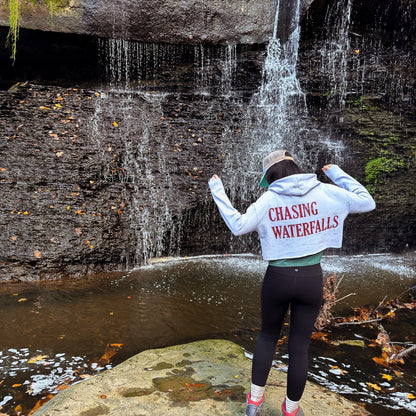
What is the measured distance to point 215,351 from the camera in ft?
12.3

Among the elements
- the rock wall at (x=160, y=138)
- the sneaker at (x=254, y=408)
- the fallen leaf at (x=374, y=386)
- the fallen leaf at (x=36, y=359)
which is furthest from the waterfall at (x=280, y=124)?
the sneaker at (x=254, y=408)

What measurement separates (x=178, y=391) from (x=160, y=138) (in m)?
5.72

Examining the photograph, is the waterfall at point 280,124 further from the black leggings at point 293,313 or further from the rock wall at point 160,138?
the black leggings at point 293,313

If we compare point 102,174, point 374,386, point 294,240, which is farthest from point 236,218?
point 102,174

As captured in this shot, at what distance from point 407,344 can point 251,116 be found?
5.69 meters

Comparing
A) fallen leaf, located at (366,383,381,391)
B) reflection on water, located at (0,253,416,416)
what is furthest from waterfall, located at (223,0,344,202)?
fallen leaf, located at (366,383,381,391)

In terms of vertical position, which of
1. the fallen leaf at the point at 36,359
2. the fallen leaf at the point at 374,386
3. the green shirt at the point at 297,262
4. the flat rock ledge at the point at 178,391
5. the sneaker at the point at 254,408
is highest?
the green shirt at the point at 297,262

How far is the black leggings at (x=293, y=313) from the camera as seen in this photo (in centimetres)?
228

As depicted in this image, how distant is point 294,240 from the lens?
2.32 m

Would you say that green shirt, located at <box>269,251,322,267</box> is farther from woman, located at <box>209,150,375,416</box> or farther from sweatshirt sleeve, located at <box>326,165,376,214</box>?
sweatshirt sleeve, located at <box>326,165,376,214</box>

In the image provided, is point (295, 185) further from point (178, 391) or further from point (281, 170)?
point (178, 391)

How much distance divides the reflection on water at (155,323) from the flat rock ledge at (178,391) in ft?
1.57

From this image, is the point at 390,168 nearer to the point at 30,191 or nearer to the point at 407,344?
the point at 407,344

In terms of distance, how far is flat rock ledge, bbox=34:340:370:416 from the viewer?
2748 millimetres
